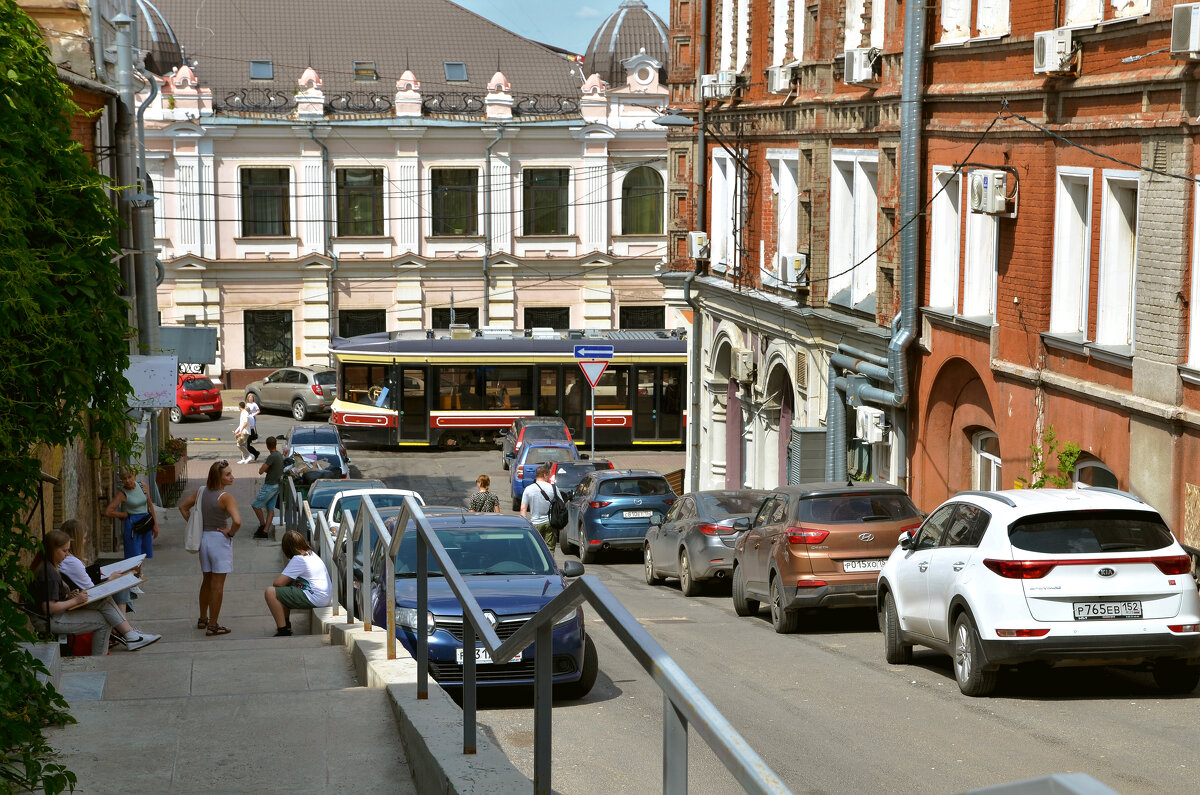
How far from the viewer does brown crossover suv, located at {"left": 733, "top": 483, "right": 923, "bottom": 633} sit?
15859 millimetres

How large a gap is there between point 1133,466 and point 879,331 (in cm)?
771

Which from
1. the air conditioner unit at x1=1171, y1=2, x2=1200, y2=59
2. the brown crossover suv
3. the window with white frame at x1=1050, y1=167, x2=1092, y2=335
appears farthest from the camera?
the window with white frame at x1=1050, y1=167, x2=1092, y2=335

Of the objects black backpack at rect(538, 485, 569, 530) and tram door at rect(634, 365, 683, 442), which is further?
tram door at rect(634, 365, 683, 442)

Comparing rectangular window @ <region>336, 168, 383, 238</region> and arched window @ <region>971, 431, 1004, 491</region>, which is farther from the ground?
rectangular window @ <region>336, 168, 383, 238</region>

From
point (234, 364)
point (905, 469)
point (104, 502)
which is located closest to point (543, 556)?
point (905, 469)

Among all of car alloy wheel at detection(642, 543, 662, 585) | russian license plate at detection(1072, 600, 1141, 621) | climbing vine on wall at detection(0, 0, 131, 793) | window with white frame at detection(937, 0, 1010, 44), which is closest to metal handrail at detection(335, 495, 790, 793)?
climbing vine on wall at detection(0, 0, 131, 793)

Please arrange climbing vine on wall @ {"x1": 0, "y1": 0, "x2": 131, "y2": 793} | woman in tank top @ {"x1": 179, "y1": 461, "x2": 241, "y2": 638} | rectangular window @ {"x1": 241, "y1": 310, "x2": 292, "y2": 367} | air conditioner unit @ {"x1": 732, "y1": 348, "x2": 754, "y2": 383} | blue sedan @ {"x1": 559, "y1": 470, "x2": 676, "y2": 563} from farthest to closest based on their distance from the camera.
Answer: rectangular window @ {"x1": 241, "y1": 310, "x2": 292, "y2": 367} → air conditioner unit @ {"x1": 732, "y1": 348, "x2": 754, "y2": 383} → blue sedan @ {"x1": 559, "y1": 470, "x2": 676, "y2": 563} → woman in tank top @ {"x1": 179, "y1": 461, "x2": 241, "y2": 638} → climbing vine on wall @ {"x1": 0, "y1": 0, "x2": 131, "y2": 793}

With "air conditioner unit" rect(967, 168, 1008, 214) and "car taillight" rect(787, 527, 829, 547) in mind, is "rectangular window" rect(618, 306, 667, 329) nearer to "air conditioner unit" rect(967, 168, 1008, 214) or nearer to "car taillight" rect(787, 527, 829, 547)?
"air conditioner unit" rect(967, 168, 1008, 214)

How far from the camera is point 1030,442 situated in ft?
61.5

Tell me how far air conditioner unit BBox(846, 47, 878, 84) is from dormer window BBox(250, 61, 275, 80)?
105 feet

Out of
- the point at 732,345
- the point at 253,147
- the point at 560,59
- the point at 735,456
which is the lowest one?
the point at 735,456

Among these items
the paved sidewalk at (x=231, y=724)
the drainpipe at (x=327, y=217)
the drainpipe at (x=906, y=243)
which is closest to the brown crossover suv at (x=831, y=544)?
the drainpipe at (x=906, y=243)

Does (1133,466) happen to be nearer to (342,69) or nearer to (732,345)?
(732,345)

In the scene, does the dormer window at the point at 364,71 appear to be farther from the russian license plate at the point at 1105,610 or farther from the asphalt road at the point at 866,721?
the russian license plate at the point at 1105,610
